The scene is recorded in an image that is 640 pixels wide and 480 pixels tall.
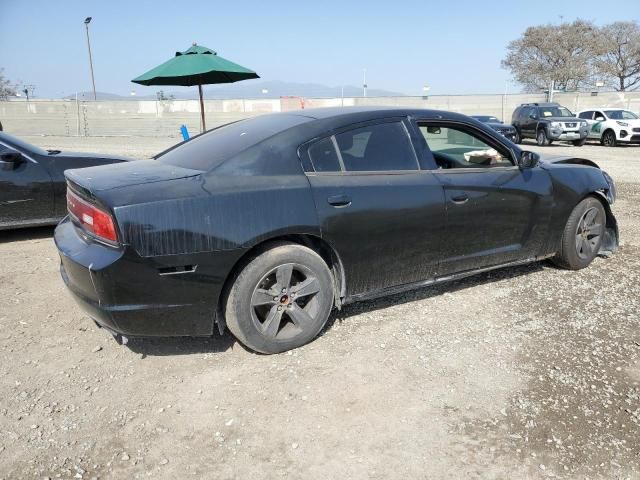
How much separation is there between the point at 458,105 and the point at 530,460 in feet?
96.6

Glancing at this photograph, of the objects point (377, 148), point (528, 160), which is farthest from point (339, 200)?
point (528, 160)

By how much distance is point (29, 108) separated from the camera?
30250mm

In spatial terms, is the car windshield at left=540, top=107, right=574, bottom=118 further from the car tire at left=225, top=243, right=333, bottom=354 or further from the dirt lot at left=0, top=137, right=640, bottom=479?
the car tire at left=225, top=243, right=333, bottom=354

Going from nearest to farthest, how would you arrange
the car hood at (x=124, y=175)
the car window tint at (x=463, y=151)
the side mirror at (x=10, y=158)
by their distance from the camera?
the car hood at (x=124, y=175), the car window tint at (x=463, y=151), the side mirror at (x=10, y=158)

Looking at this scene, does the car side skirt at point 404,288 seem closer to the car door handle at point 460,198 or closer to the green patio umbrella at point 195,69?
the car door handle at point 460,198

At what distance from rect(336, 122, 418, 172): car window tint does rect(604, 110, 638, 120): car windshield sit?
20259 mm

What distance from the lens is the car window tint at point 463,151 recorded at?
4125mm

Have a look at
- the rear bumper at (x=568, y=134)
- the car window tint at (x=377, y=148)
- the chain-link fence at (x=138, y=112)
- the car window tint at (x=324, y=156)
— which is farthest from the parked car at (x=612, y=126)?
the car window tint at (x=324, y=156)

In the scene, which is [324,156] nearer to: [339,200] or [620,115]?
[339,200]

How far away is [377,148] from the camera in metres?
3.75

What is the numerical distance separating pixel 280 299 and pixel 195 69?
7.56m

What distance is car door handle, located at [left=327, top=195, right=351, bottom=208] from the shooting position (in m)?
3.41

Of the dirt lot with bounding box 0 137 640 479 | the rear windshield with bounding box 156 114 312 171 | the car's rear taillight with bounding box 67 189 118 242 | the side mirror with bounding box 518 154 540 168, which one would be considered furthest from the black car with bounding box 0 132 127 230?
the side mirror with bounding box 518 154 540 168

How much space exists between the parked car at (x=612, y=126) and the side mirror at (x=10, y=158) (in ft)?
66.3
